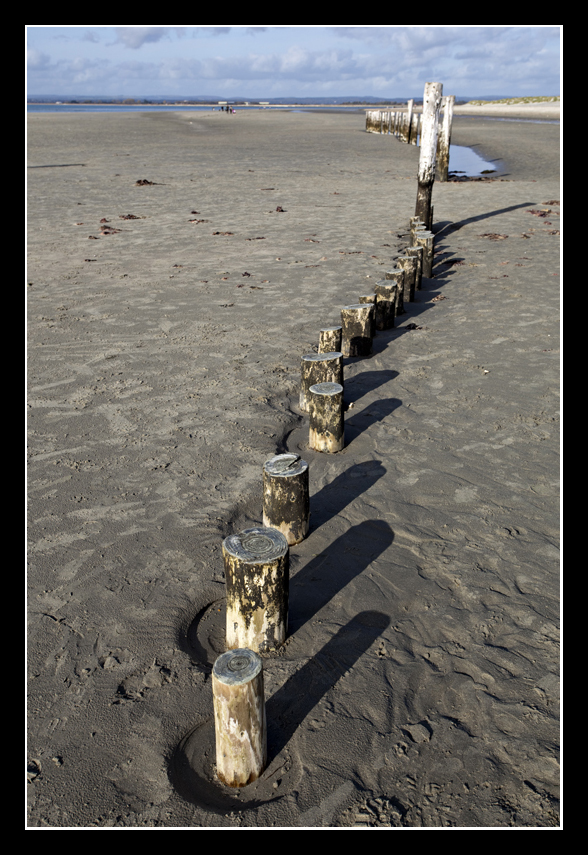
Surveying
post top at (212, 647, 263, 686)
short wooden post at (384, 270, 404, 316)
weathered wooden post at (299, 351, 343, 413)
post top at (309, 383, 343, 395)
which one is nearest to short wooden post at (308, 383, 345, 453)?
post top at (309, 383, 343, 395)

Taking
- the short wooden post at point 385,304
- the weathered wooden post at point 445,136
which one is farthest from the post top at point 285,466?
the weathered wooden post at point 445,136

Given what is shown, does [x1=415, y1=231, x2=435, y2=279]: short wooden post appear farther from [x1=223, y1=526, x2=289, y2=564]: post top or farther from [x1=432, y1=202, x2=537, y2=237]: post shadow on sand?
[x1=223, y1=526, x2=289, y2=564]: post top

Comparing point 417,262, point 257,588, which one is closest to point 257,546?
point 257,588

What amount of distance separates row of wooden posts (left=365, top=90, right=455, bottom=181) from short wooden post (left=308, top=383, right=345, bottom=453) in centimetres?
1059

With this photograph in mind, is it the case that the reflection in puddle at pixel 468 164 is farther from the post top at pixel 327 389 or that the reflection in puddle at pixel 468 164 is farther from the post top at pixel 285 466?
the post top at pixel 285 466

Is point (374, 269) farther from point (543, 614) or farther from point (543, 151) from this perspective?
point (543, 151)

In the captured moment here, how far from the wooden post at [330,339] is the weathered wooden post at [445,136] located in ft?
50.9

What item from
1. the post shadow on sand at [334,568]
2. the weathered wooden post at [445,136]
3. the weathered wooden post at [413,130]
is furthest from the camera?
the weathered wooden post at [413,130]

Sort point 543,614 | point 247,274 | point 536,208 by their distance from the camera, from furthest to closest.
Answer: point 536,208 → point 247,274 → point 543,614

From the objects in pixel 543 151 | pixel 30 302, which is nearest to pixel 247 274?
pixel 30 302

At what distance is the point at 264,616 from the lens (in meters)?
3.22

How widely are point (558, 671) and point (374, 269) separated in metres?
8.22

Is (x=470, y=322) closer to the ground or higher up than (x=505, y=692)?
higher up

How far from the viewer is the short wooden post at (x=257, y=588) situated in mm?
3141
